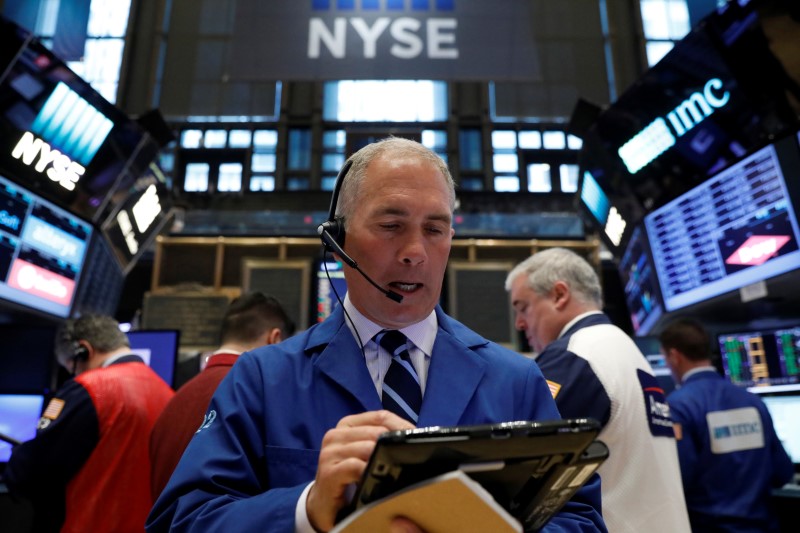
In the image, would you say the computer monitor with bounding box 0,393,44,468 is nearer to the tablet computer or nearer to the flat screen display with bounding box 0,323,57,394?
the flat screen display with bounding box 0,323,57,394

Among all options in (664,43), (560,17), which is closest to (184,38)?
(560,17)

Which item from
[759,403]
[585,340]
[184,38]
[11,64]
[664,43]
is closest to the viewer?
[585,340]

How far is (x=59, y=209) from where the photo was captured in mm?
3664

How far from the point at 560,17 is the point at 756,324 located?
2.35 metres

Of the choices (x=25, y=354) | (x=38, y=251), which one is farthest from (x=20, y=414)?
(x=38, y=251)

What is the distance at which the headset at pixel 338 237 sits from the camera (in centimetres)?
113

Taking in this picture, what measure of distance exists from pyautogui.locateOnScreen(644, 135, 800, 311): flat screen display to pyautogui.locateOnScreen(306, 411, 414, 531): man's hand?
8.78 feet

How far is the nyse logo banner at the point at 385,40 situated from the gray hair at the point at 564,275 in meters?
1.47

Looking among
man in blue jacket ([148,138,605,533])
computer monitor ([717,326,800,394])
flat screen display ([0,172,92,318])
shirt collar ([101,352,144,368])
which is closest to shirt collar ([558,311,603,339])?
man in blue jacket ([148,138,605,533])

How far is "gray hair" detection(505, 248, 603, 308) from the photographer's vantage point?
2.30 meters

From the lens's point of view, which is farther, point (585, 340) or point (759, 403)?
point (759, 403)

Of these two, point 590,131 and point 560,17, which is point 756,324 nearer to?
point 590,131

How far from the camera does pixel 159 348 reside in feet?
13.2

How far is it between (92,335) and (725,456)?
9.80ft
